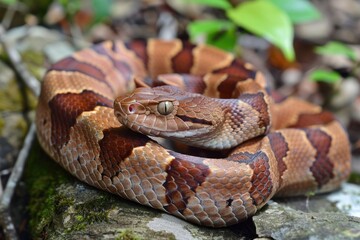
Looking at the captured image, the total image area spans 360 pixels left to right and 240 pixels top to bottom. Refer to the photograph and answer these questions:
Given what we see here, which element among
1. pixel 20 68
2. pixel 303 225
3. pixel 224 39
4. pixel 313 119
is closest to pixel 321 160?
pixel 313 119

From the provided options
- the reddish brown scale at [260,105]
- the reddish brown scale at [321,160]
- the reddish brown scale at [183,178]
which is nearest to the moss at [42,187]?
the reddish brown scale at [183,178]

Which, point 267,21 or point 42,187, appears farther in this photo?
point 267,21

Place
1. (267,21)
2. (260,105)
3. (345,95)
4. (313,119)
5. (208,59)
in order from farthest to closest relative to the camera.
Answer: (345,95) < (208,59) < (313,119) < (267,21) < (260,105)

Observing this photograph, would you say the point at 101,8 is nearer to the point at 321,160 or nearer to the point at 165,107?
the point at 165,107

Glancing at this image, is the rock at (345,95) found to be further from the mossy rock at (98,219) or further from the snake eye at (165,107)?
the snake eye at (165,107)

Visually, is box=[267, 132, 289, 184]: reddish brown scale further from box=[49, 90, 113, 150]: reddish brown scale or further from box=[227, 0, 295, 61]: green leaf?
box=[49, 90, 113, 150]: reddish brown scale

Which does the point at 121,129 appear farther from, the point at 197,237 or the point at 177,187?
the point at 197,237
